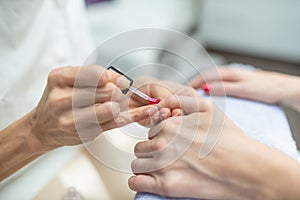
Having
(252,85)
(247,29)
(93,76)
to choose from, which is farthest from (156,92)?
(247,29)

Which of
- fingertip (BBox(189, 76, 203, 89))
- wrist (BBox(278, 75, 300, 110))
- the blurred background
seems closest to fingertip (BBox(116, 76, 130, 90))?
fingertip (BBox(189, 76, 203, 89))

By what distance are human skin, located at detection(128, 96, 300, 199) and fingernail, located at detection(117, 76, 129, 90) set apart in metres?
0.08

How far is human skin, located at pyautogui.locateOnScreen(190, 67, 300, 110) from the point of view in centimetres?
81

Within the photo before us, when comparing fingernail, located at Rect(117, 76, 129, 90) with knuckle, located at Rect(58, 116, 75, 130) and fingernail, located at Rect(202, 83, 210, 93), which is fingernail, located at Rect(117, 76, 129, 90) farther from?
fingernail, located at Rect(202, 83, 210, 93)

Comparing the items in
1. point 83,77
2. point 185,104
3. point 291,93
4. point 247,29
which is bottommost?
point 247,29

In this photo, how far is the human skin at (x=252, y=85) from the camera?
2.65 feet

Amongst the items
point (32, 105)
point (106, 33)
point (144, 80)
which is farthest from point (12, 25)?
point (106, 33)

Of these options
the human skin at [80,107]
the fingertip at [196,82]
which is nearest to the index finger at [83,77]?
the human skin at [80,107]

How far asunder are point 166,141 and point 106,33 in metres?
0.87

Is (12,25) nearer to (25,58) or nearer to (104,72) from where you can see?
(25,58)

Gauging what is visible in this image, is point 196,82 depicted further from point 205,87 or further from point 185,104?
point 185,104

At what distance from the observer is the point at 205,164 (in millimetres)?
601

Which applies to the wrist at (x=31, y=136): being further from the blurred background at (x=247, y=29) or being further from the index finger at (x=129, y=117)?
the blurred background at (x=247, y=29)

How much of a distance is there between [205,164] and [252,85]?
0.30m
